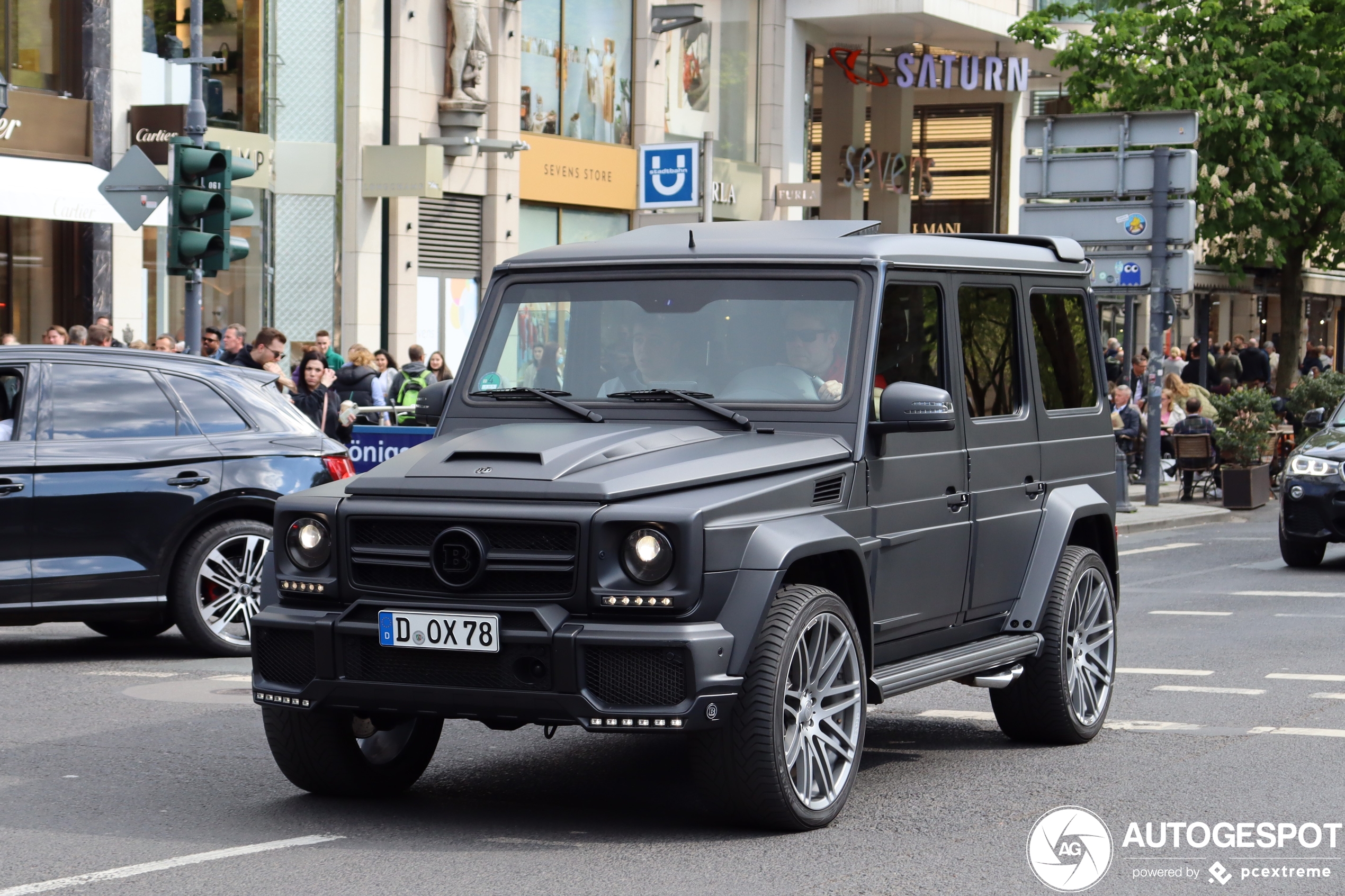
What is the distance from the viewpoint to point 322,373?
57.8ft

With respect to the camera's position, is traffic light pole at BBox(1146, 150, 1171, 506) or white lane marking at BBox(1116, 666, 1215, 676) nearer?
white lane marking at BBox(1116, 666, 1215, 676)

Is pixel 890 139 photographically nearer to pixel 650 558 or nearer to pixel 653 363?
pixel 653 363

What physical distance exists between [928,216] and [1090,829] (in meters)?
39.5

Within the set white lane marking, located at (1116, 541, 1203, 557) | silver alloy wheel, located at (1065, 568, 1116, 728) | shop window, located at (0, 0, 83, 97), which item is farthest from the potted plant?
silver alloy wheel, located at (1065, 568, 1116, 728)

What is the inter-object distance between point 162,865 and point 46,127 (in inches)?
745

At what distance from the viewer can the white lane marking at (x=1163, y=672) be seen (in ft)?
34.7

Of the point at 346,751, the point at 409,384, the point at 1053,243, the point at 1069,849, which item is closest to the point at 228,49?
the point at 409,384

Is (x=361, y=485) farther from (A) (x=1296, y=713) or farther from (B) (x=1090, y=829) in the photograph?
(A) (x=1296, y=713)

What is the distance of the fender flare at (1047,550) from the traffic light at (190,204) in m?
8.70

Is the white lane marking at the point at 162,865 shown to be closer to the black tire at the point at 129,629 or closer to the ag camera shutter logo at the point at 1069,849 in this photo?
the ag camera shutter logo at the point at 1069,849

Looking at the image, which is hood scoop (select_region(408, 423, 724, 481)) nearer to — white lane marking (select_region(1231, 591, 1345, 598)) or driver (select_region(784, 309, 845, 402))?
driver (select_region(784, 309, 845, 402))

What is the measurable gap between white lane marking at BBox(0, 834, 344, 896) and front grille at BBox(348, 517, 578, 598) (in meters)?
0.83

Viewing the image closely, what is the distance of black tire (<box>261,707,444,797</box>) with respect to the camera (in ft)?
22.0

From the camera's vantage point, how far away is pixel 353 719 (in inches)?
271
